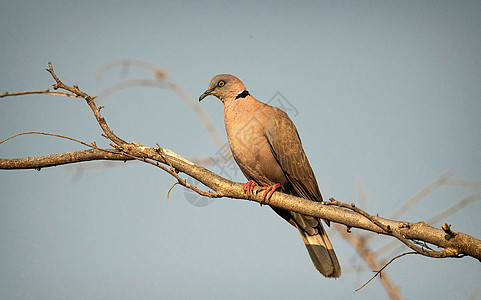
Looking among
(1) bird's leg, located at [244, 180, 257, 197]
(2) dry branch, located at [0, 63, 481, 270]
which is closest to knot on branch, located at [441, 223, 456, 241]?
(2) dry branch, located at [0, 63, 481, 270]

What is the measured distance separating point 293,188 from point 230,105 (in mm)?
938

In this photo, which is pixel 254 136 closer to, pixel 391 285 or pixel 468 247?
pixel 391 285

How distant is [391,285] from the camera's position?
2879 millimetres

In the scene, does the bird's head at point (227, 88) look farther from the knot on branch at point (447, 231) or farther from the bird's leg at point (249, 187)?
the knot on branch at point (447, 231)

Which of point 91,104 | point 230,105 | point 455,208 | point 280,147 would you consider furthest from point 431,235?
point 91,104

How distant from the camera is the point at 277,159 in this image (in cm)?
371

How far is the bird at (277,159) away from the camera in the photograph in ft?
12.0

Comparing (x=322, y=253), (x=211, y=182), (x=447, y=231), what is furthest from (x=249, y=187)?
(x=447, y=231)

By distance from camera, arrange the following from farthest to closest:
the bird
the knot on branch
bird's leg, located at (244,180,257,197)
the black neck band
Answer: the black neck band, the bird, bird's leg, located at (244,180,257,197), the knot on branch

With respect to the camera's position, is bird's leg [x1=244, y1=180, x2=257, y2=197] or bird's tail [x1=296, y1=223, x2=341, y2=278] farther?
bird's tail [x1=296, y1=223, x2=341, y2=278]

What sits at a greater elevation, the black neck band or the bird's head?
the bird's head

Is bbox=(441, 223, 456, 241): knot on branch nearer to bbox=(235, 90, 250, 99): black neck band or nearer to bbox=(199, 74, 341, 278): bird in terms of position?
bbox=(199, 74, 341, 278): bird

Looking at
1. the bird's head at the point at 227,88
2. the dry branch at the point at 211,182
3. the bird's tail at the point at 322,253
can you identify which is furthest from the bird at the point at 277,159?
the dry branch at the point at 211,182

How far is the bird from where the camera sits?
3666 millimetres
